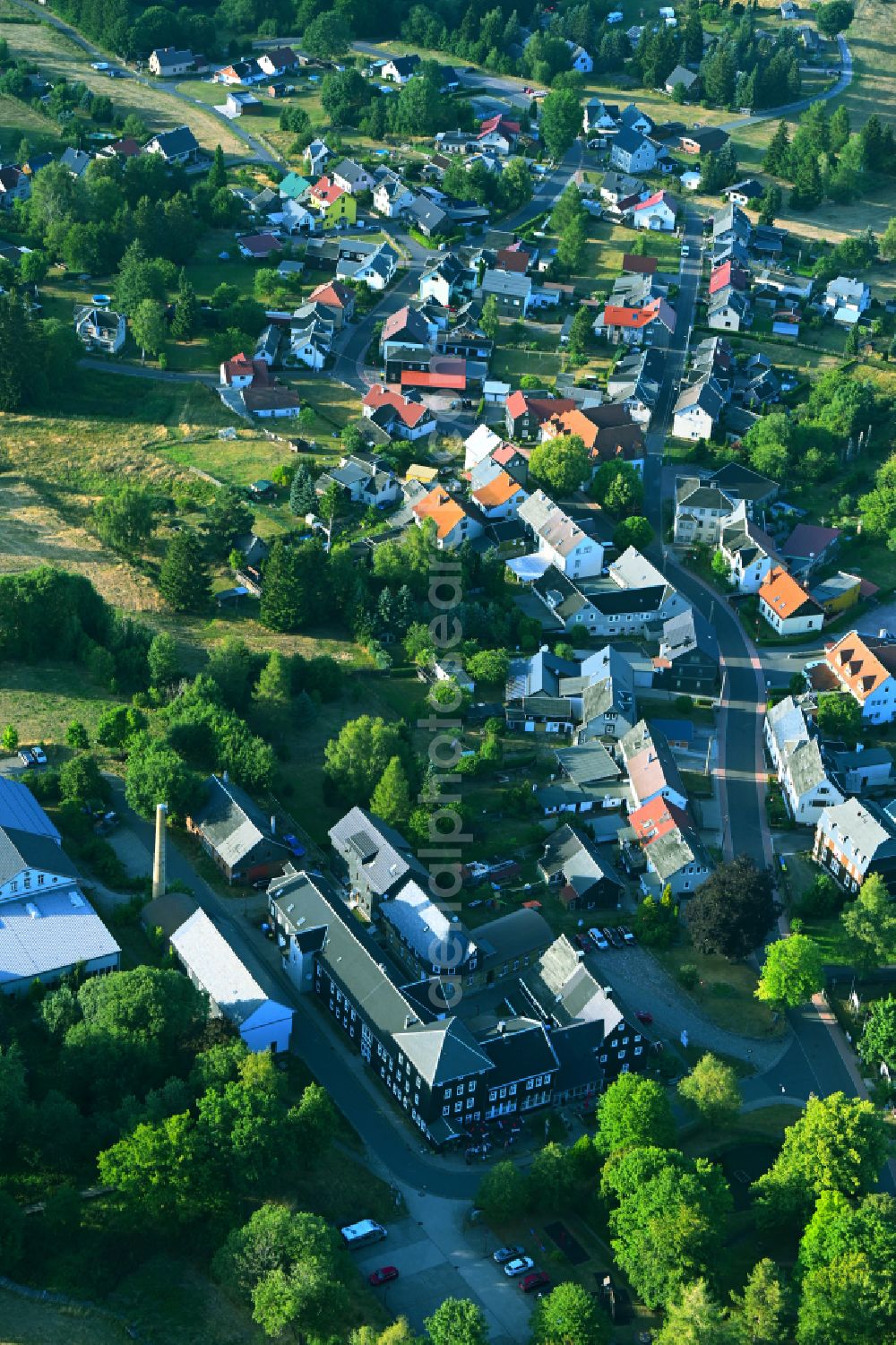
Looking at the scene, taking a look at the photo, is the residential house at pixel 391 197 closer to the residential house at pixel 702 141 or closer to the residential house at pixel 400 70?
the residential house at pixel 400 70

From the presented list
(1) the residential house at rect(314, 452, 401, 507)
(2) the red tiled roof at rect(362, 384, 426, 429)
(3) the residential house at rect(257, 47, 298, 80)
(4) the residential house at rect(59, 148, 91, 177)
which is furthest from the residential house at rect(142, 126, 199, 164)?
(1) the residential house at rect(314, 452, 401, 507)

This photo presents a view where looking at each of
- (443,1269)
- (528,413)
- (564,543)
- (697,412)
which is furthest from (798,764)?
(697,412)

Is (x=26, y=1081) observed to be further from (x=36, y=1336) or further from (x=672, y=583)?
(x=672, y=583)

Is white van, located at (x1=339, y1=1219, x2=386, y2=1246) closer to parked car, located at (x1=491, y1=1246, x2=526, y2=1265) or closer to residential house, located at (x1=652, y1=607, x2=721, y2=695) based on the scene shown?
parked car, located at (x1=491, y1=1246, x2=526, y2=1265)

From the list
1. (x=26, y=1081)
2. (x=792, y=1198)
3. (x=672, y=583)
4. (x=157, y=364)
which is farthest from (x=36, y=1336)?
(x=157, y=364)

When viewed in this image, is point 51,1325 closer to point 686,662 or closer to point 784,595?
point 686,662
